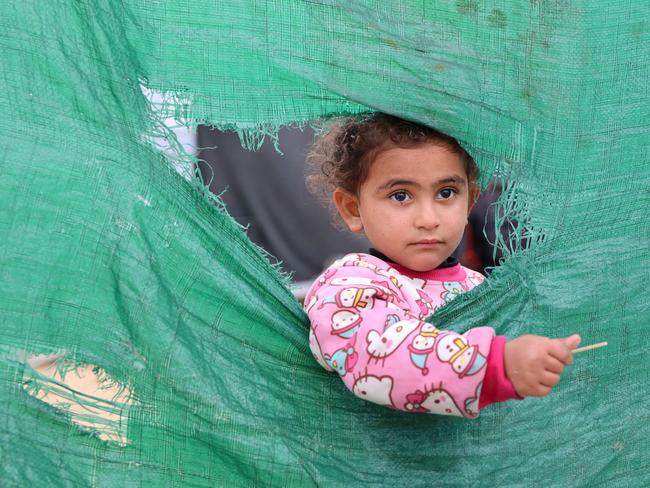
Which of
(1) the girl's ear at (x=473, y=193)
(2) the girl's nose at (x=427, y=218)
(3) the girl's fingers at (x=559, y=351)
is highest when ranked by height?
(1) the girl's ear at (x=473, y=193)

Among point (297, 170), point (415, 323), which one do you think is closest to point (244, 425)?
point (415, 323)

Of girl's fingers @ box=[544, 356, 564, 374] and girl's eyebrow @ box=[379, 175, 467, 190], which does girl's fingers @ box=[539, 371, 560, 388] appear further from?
girl's eyebrow @ box=[379, 175, 467, 190]

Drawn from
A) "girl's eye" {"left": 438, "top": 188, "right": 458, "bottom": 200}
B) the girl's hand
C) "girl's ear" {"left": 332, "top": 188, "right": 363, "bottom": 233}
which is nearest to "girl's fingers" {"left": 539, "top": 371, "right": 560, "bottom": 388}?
the girl's hand

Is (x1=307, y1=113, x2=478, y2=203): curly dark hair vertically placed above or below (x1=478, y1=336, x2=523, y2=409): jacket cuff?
above

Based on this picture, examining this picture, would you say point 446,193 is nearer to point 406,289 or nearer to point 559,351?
point 406,289

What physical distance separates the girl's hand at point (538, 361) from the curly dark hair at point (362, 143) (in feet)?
1.71

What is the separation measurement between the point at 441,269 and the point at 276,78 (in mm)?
511

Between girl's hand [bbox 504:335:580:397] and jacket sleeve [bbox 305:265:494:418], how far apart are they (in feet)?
0.16

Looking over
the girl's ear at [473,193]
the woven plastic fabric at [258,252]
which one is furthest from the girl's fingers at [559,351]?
the girl's ear at [473,193]

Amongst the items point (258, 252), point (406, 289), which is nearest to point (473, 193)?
point (406, 289)

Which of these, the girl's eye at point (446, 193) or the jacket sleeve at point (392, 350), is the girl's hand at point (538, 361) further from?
the girl's eye at point (446, 193)

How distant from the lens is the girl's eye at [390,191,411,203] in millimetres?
1704

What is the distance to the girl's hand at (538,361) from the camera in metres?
1.28

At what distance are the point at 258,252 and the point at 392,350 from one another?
37 cm
